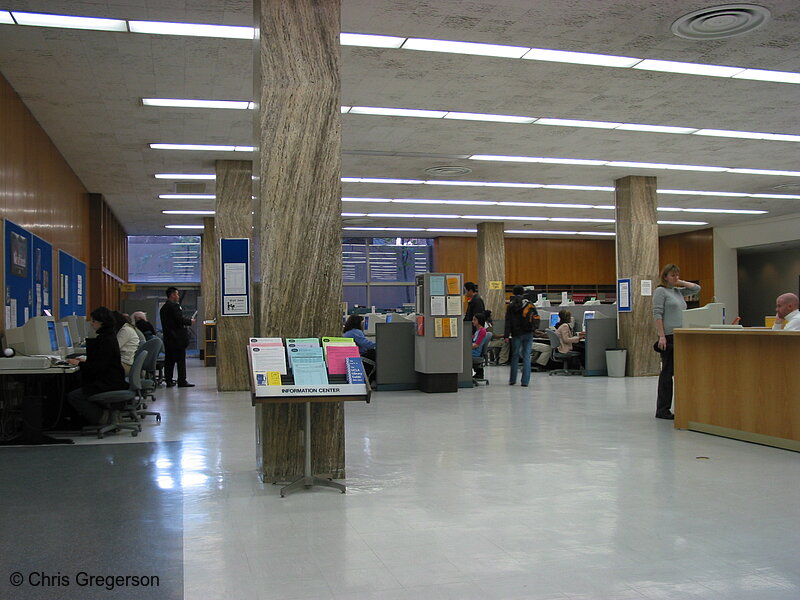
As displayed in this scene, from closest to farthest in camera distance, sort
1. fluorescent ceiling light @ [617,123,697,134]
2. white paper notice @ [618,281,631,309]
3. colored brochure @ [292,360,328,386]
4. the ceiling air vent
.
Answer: colored brochure @ [292,360,328,386]
fluorescent ceiling light @ [617,123,697,134]
white paper notice @ [618,281,631,309]
the ceiling air vent

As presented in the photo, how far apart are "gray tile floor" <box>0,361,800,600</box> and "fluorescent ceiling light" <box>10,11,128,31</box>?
3.62 metres

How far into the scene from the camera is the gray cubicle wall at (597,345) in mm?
13594

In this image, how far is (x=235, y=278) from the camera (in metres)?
10.8

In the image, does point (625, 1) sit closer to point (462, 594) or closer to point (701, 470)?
point (701, 470)

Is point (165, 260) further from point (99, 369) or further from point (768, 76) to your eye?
point (768, 76)

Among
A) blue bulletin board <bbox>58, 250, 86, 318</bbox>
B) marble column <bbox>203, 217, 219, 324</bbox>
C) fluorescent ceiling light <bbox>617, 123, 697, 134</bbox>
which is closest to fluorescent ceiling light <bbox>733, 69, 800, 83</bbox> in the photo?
fluorescent ceiling light <bbox>617, 123, 697, 134</bbox>

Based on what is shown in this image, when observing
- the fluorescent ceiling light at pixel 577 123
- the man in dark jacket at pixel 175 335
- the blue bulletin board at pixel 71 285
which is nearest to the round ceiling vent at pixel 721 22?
the fluorescent ceiling light at pixel 577 123

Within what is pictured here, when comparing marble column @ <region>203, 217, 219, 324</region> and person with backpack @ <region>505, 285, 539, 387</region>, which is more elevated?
marble column @ <region>203, 217, 219, 324</region>

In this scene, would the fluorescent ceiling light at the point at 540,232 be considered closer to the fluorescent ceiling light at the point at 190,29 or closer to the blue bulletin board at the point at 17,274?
the blue bulletin board at the point at 17,274

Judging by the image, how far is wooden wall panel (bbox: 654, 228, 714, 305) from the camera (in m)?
21.5

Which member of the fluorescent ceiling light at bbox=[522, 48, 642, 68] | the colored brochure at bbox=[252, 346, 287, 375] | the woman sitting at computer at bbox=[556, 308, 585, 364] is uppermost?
the fluorescent ceiling light at bbox=[522, 48, 642, 68]

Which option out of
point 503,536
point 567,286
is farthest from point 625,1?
point 567,286

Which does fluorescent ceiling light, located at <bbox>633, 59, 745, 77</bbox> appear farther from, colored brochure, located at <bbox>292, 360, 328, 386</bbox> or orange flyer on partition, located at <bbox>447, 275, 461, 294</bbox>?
colored brochure, located at <bbox>292, 360, 328, 386</bbox>

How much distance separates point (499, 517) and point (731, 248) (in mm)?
19336
